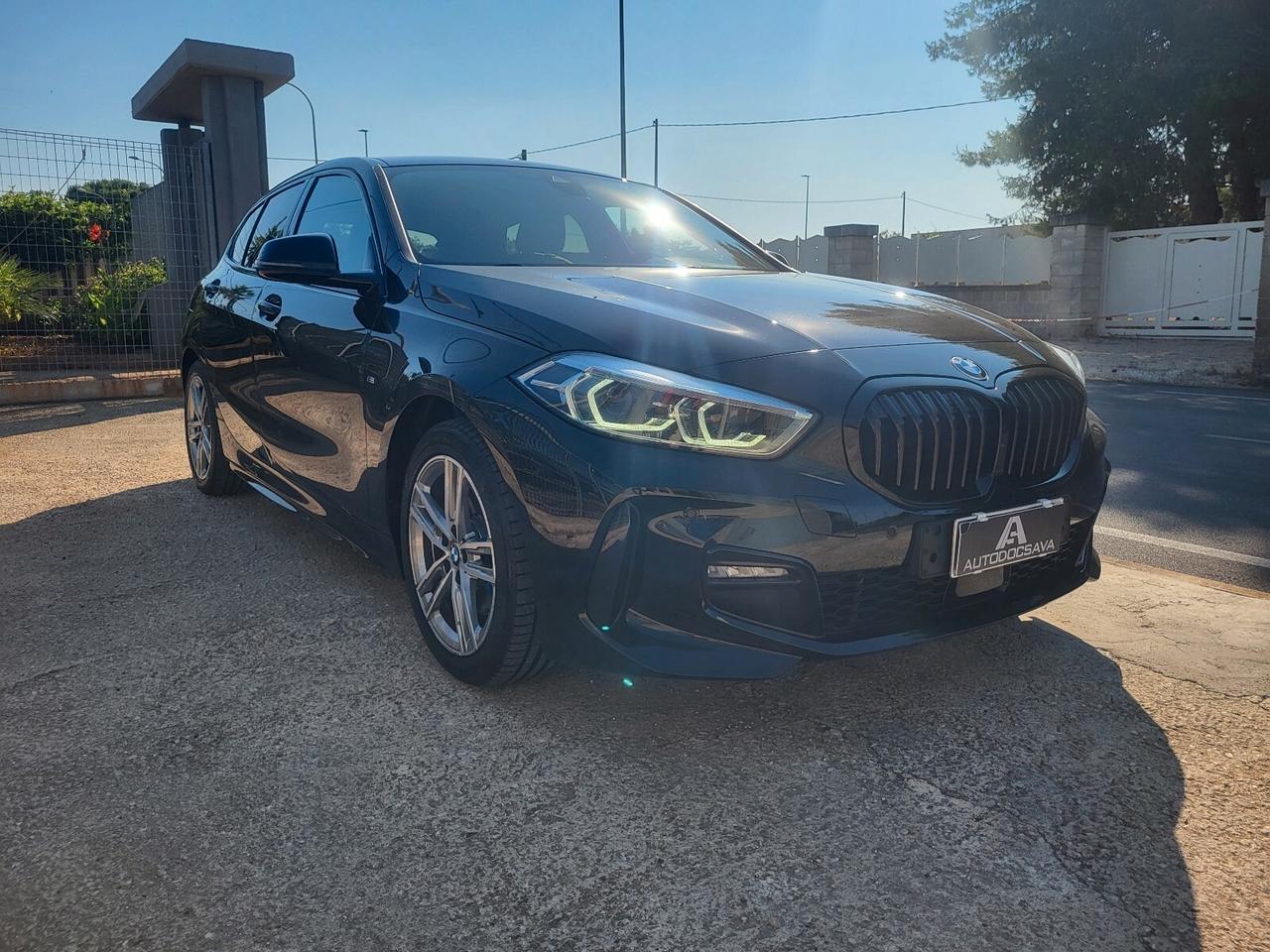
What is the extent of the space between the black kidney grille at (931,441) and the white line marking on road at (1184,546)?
2327 millimetres

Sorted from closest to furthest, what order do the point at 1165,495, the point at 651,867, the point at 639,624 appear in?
the point at 651,867 < the point at 639,624 < the point at 1165,495

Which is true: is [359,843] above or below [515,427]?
below

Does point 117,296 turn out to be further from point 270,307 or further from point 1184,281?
point 1184,281

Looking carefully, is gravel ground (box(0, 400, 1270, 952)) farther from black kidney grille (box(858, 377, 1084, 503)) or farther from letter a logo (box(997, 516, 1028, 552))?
black kidney grille (box(858, 377, 1084, 503))

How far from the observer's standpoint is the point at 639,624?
2291 millimetres

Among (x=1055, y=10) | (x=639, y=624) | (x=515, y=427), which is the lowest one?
(x=639, y=624)

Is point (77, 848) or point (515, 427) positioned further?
point (515, 427)

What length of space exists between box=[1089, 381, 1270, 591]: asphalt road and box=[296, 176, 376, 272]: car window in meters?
3.38

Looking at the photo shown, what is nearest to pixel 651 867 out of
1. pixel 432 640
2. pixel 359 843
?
pixel 359 843

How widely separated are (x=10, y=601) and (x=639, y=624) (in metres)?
2.67

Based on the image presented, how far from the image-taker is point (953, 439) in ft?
7.95

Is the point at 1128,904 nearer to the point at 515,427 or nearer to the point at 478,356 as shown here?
the point at 515,427

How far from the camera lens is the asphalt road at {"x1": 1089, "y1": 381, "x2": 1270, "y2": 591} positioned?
4387mm

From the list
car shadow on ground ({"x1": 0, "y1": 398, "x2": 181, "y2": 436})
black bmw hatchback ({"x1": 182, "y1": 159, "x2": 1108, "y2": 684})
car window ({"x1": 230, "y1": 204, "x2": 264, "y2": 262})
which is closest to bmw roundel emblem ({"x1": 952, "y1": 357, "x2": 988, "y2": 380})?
black bmw hatchback ({"x1": 182, "y1": 159, "x2": 1108, "y2": 684})
